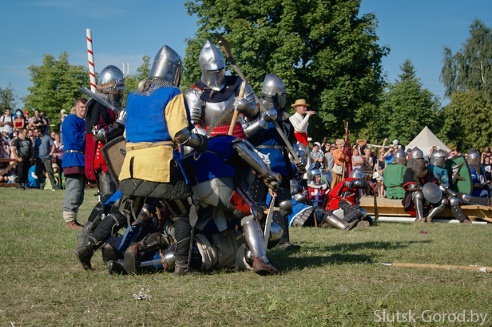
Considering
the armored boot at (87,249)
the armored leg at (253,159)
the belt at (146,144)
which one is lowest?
the armored boot at (87,249)

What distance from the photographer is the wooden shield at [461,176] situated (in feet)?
52.3

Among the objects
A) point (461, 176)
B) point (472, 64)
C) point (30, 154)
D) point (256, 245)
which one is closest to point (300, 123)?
point (461, 176)

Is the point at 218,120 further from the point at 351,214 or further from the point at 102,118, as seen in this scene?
the point at 351,214

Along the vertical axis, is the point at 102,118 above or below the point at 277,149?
above

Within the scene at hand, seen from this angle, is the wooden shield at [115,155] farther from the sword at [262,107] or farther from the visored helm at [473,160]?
the visored helm at [473,160]

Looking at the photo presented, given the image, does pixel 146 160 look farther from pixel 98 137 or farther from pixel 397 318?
pixel 397 318

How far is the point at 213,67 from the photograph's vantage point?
7.46 metres

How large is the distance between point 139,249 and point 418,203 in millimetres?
9647

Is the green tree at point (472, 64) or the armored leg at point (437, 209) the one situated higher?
the green tree at point (472, 64)

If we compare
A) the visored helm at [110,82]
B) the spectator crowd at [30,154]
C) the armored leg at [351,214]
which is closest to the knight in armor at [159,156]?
the visored helm at [110,82]

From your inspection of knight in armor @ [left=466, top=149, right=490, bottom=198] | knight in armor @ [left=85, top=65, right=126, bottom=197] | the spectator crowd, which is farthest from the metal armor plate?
the spectator crowd

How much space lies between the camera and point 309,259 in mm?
7281

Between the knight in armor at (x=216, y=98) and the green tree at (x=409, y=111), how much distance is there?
148ft

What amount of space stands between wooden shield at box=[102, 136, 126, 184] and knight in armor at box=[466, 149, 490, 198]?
38.5ft
